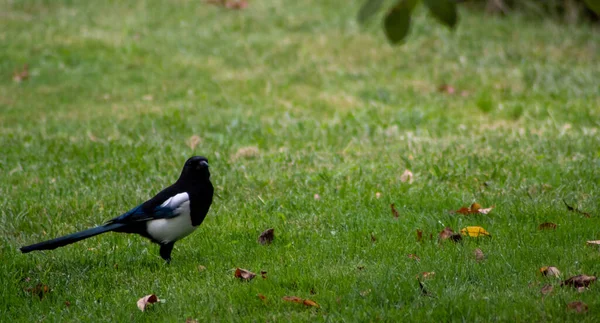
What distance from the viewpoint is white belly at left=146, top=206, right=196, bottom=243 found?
4832mm

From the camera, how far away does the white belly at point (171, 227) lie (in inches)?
190

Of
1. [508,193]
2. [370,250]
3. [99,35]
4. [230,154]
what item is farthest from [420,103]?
[99,35]

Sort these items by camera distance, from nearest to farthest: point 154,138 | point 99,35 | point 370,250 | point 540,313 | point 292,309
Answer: point 540,313 → point 292,309 → point 370,250 → point 154,138 → point 99,35

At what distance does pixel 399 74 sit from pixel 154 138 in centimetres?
475

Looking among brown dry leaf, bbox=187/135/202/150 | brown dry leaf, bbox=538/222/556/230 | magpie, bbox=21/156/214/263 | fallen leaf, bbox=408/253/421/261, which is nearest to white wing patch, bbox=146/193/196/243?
magpie, bbox=21/156/214/263

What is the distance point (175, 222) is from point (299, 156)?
3.08 m

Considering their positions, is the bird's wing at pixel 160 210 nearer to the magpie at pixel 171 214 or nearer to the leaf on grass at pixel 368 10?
the magpie at pixel 171 214

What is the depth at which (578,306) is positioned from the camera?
12.7 ft

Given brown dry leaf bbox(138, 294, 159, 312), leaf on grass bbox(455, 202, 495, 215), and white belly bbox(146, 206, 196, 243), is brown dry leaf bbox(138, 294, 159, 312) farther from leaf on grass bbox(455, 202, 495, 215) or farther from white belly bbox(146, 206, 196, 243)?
leaf on grass bbox(455, 202, 495, 215)

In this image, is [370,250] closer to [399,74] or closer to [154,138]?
[154,138]

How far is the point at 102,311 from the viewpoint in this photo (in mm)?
4379

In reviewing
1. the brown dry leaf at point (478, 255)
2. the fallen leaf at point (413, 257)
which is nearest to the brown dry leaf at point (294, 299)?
the fallen leaf at point (413, 257)

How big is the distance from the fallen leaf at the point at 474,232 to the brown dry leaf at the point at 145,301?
220 centimetres

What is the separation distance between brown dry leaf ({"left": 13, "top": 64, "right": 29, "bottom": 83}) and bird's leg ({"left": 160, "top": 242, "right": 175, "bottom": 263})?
27.0 ft
